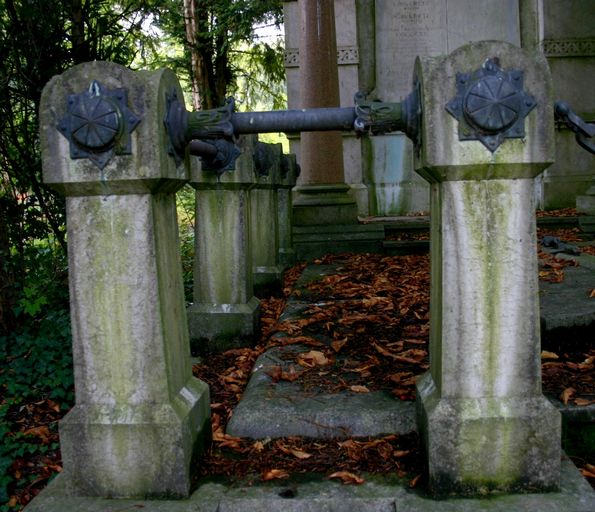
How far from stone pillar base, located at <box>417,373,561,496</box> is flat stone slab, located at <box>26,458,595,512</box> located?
6 cm

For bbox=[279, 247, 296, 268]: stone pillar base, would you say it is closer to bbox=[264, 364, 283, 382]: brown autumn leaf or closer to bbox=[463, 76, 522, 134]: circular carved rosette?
bbox=[264, 364, 283, 382]: brown autumn leaf

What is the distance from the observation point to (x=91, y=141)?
7.19 ft

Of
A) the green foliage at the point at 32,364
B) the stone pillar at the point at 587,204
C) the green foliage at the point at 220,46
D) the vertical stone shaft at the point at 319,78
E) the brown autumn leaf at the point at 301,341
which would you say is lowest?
the green foliage at the point at 32,364

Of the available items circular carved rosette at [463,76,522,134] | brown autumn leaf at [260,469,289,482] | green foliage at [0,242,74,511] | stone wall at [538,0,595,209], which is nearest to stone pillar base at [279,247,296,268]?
green foliage at [0,242,74,511]

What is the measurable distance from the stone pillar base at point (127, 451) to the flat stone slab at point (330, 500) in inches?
2.0

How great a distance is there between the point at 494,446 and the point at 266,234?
3.79 m

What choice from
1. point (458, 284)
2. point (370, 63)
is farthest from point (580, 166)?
point (458, 284)

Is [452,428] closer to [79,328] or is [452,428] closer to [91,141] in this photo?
[79,328]

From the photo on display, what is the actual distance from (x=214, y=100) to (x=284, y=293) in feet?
36.7

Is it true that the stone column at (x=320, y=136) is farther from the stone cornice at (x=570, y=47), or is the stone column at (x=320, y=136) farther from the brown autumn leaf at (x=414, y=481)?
the brown autumn leaf at (x=414, y=481)

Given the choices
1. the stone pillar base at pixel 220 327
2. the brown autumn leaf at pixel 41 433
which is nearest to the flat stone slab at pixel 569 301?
the stone pillar base at pixel 220 327

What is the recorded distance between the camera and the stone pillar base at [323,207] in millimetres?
8555

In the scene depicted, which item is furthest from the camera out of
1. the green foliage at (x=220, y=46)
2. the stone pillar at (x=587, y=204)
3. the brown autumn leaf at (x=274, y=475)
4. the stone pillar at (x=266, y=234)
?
the green foliage at (x=220, y=46)

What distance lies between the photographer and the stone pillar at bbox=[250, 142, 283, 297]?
554cm
